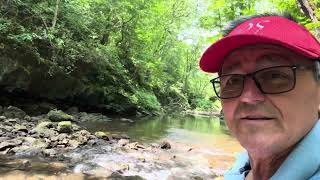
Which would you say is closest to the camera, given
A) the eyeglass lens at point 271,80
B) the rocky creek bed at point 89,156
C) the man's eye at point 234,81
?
the eyeglass lens at point 271,80

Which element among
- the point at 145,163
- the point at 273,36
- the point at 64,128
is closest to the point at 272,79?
the point at 273,36

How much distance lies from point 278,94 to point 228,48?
0.69ft

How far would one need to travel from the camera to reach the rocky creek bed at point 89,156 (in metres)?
7.39

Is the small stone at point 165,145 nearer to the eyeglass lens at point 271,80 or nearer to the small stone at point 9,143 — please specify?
the small stone at point 9,143

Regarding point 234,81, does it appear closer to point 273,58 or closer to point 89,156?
point 273,58

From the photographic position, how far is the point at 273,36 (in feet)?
3.27

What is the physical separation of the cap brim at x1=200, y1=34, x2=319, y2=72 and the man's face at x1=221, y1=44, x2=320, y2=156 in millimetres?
28

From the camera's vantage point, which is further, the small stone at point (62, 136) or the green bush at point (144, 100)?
the green bush at point (144, 100)

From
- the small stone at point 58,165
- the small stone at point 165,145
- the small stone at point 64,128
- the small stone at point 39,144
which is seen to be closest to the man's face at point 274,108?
the small stone at point 58,165

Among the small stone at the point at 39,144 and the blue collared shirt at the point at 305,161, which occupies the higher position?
the blue collared shirt at the point at 305,161

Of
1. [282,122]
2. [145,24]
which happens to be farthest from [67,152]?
[145,24]

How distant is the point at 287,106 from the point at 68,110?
17020mm

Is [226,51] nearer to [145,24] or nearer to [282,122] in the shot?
[282,122]

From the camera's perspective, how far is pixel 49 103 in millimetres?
17438
